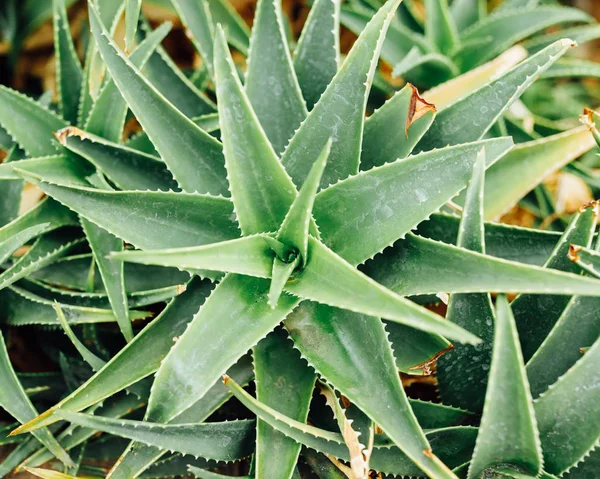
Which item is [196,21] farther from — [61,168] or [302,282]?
[302,282]

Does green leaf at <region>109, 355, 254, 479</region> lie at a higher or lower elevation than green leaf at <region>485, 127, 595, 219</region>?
lower

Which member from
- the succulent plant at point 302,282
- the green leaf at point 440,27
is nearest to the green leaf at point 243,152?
the succulent plant at point 302,282

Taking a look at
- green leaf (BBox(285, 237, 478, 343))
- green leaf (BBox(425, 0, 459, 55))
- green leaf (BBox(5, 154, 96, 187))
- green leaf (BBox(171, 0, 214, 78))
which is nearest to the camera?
green leaf (BBox(285, 237, 478, 343))

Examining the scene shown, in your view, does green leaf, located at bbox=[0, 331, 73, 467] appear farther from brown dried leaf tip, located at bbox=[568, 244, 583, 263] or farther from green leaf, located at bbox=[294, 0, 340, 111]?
brown dried leaf tip, located at bbox=[568, 244, 583, 263]

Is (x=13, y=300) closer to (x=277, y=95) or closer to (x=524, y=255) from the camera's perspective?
(x=277, y=95)

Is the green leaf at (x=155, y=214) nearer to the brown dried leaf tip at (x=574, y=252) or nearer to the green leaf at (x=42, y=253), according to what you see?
the green leaf at (x=42, y=253)

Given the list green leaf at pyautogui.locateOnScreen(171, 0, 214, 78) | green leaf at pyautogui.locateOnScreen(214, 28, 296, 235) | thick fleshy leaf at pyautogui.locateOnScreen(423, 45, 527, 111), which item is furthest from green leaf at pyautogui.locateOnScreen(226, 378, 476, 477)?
green leaf at pyautogui.locateOnScreen(171, 0, 214, 78)

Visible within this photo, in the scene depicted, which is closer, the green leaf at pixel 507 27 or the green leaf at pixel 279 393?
the green leaf at pixel 279 393
